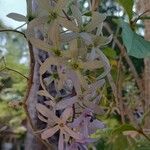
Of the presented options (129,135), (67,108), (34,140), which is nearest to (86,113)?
(67,108)

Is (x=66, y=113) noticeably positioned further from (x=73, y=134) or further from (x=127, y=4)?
(x=127, y=4)

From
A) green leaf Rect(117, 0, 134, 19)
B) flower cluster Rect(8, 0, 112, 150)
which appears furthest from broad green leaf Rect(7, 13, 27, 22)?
green leaf Rect(117, 0, 134, 19)

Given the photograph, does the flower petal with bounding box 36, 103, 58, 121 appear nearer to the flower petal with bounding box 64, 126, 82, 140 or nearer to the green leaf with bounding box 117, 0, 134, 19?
the flower petal with bounding box 64, 126, 82, 140

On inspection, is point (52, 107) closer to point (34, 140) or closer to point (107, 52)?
point (34, 140)

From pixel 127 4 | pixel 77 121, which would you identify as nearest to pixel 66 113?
pixel 77 121

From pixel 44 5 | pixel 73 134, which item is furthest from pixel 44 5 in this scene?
pixel 73 134

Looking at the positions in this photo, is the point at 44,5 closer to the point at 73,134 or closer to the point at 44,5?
the point at 44,5
